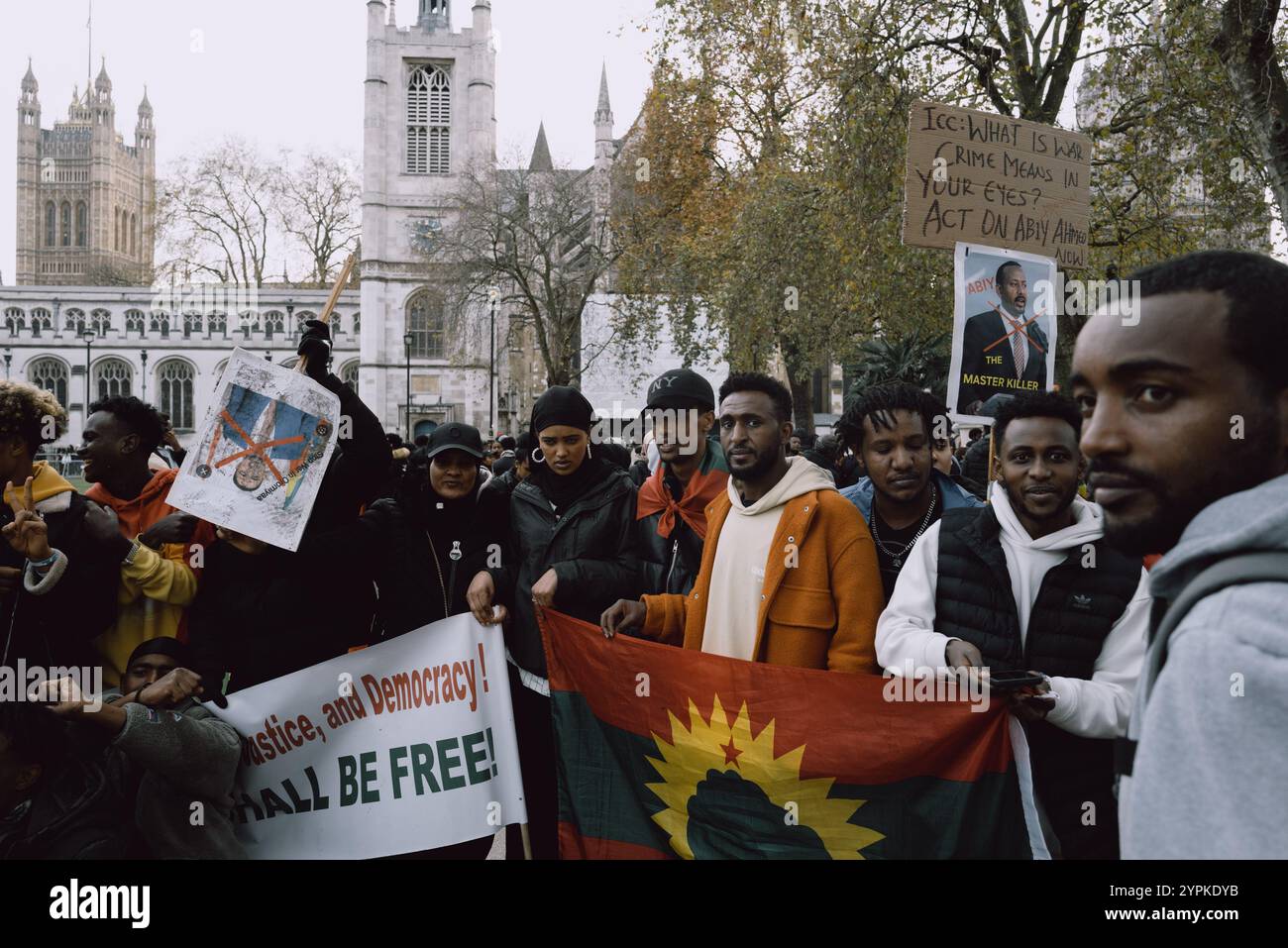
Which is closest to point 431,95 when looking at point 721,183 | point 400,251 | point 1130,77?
point 400,251

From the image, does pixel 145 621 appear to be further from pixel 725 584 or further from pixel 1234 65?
pixel 1234 65

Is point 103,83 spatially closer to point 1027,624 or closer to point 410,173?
point 410,173

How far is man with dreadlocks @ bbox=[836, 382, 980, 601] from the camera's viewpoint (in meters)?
3.75

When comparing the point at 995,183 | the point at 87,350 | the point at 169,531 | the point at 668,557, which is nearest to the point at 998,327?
the point at 995,183

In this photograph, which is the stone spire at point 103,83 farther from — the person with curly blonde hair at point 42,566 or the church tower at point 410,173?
the person with curly blonde hair at point 42,566

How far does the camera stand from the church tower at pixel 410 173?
207 feet

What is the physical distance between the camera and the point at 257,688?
3754 millimetres

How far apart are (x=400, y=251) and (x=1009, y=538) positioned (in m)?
64.7

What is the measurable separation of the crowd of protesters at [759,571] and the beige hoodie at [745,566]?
11mm

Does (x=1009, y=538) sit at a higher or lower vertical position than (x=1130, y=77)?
lower

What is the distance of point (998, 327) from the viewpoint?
18.4 feet

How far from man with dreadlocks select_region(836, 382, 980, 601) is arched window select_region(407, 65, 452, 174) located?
211 feet

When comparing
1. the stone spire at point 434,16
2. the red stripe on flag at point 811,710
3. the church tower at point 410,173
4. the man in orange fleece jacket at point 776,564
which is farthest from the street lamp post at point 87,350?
the man in orange fleece jacket at point 776,564

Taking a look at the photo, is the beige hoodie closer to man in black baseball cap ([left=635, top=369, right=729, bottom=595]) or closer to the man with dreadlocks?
the man with dreadlocks
